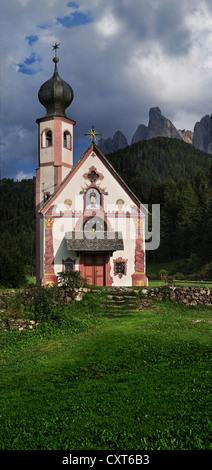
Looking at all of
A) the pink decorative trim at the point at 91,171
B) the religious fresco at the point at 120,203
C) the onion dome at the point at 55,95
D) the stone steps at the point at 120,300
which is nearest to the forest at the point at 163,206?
the pink decorative trim at the point at 91,171

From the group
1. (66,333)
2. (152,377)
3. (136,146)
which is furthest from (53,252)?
(136,146)

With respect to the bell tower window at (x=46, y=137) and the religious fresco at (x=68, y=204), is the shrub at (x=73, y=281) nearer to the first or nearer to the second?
the religious fresco at (x=68, y=204)

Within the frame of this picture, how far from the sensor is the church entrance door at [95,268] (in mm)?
27844

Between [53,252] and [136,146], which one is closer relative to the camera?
[53,252]

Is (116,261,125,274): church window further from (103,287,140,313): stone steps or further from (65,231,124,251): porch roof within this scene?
(103,287,140,313): stone steps

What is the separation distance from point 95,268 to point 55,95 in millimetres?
15347

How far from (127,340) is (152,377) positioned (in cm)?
389

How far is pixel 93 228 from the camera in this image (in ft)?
91.9

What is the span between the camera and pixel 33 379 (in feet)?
31.7

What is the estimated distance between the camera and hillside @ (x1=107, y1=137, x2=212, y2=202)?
5231 inches

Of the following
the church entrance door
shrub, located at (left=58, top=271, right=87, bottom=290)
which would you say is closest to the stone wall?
shrub, located at (left=58, top=271, right=87, bottom=290)

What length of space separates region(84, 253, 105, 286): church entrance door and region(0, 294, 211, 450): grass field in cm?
1174

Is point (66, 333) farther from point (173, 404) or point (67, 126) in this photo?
point (67, 126)

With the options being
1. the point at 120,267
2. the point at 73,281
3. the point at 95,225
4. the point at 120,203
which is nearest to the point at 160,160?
the point at 120,203
